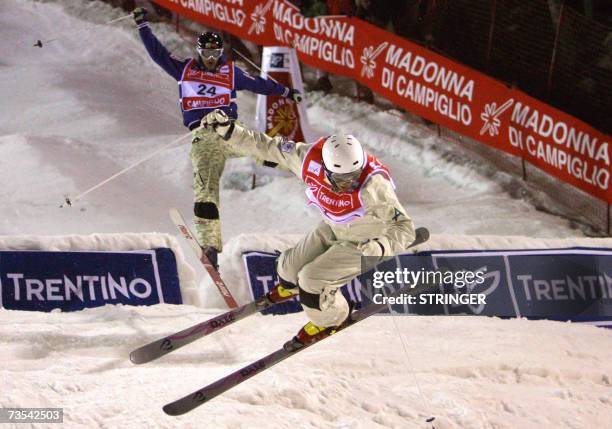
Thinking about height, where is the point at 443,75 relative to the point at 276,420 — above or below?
above

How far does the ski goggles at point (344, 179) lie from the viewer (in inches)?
235

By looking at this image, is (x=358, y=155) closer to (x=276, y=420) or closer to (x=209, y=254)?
(x=276, y=420)

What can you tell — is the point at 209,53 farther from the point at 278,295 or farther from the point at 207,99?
the point at 278,295

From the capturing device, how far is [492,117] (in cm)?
1045

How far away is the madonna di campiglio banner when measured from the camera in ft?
32.2

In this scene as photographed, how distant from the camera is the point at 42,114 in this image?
11.9 meters

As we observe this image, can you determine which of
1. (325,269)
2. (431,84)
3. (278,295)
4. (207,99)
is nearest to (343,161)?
(325,269)

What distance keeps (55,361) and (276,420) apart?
166cm

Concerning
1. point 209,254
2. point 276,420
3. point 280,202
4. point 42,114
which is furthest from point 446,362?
point 42,114

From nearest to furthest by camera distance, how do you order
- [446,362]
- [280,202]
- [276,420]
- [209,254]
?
[276,420], [446,362], [209,254], [280,202]

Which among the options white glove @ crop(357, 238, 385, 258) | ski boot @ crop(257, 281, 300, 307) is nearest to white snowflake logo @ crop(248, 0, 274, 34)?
ski boot @ crop(257, 281, 300, 307)

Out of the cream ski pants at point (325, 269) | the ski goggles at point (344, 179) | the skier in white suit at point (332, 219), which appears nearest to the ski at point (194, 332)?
the skier in white suit at point (332, 219)

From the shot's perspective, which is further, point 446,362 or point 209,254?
point 209,254

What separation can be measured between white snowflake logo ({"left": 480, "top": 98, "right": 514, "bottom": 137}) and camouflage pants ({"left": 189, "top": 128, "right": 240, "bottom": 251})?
374 cm
